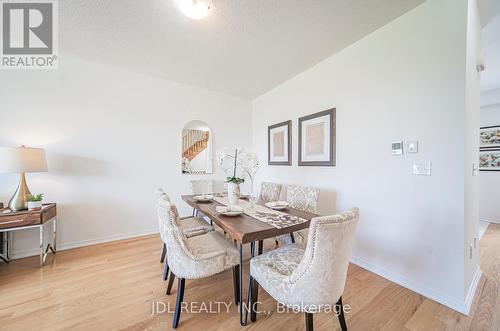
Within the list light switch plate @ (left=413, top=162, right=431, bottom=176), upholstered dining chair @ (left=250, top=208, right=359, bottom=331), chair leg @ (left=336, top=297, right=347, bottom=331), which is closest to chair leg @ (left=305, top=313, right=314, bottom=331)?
upholstered dining chair @ (left=250, top=208, right=359, bottom=331)

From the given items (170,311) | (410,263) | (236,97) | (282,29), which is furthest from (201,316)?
(236,97)

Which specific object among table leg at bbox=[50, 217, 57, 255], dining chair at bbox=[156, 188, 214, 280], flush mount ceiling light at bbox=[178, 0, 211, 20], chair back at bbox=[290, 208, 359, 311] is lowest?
table leg at bbox=[50, 217, 57, 255]

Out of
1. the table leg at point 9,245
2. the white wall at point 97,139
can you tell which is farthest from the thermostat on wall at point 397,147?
the table leg at point 9,245

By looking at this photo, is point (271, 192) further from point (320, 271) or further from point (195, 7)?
point (195, 7)

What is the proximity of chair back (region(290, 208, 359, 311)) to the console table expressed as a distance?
107 inches

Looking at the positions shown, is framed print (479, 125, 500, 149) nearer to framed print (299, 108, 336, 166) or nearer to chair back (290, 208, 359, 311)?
framed print (299, 108, 336, 166)

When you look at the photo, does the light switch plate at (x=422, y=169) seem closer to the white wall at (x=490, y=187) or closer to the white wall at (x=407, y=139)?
the white wall at (x=407, y=139)

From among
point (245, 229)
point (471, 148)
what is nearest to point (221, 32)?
point (245, 229)

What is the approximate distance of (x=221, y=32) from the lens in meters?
2.05

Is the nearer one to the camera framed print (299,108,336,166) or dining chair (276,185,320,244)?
dining chair (276,185,320,244)

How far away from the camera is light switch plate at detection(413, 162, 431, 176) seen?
5.51ft

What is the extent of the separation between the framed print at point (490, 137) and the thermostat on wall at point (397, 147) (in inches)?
147

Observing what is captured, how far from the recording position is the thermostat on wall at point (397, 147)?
1.85 metres

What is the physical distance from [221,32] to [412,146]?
225 cm
